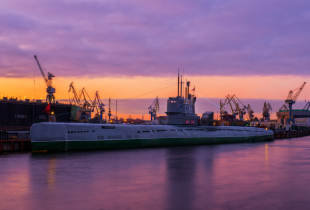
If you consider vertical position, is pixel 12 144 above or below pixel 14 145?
above

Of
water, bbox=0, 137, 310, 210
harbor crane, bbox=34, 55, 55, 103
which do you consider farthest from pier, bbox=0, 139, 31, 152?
harbor crane, bbox=34, 55, 55, 103

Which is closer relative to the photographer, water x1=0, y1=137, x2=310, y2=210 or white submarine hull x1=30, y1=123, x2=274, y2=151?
water x1=0, y1=137, x2=310, y2=210

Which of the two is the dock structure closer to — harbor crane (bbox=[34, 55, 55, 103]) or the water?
the water

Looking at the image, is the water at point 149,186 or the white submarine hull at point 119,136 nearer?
the water at point 149,186

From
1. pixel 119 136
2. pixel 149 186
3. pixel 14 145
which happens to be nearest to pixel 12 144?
pixel 14 145

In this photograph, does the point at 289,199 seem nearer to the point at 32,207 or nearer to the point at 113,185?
the point at 113,185

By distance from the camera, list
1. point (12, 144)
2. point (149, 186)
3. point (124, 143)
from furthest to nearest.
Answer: point (124, 143)
point (12, 144)
point (149, 186)

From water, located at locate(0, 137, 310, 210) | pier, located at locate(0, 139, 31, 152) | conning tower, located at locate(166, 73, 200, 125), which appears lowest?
water, located at locate(0, 137, 310, 210)

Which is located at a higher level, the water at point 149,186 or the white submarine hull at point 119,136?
the white submarine hull at point 119,136

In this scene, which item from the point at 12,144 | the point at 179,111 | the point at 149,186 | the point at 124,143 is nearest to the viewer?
the point at 149,186

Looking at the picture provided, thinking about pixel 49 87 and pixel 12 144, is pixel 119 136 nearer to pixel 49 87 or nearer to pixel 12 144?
pixel 12 144

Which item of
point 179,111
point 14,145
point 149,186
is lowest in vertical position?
point 149,186

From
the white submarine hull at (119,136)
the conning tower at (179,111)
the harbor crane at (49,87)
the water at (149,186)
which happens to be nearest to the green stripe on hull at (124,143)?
the white submarine hull at (119,136)

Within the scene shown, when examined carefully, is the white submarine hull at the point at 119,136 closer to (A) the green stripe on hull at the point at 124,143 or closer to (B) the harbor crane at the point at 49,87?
(A) the green stripe on hull at the point at 124,143
